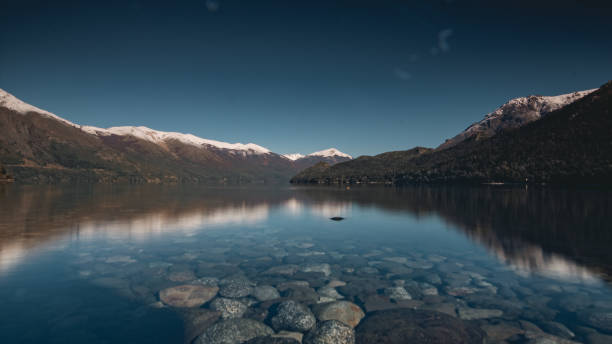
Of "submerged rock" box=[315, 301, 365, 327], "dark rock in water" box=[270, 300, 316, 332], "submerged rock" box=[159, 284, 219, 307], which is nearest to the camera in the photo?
"dark rock in water" box=[270, 300, 316, 332]

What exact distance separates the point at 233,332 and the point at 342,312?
16.6 feet

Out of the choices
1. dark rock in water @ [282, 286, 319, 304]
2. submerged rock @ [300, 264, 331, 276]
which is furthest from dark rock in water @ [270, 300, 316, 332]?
submerged rock @ [300, 264, 331, 276]

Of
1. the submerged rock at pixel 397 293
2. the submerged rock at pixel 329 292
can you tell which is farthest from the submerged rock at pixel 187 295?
the submerged rock at pixel 397 293

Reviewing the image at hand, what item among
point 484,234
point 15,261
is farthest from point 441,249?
point 15,261

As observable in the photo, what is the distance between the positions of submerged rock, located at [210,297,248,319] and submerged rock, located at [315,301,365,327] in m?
3.74

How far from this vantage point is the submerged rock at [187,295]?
1513 cm

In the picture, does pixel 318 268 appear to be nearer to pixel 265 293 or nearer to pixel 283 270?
pixel 283 270

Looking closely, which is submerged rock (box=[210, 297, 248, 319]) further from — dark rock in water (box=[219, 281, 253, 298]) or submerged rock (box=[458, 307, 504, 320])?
submerged rock (box=[458, 307, 504, 320])

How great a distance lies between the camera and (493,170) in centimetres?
19575

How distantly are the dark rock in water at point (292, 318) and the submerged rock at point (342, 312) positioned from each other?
598 millimetres

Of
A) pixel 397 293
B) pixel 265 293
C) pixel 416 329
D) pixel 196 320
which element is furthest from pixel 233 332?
pixel 397 293

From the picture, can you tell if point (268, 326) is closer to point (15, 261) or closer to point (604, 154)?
point (15, 261)

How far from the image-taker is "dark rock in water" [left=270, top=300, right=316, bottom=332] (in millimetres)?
12664

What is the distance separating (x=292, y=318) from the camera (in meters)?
13.2
